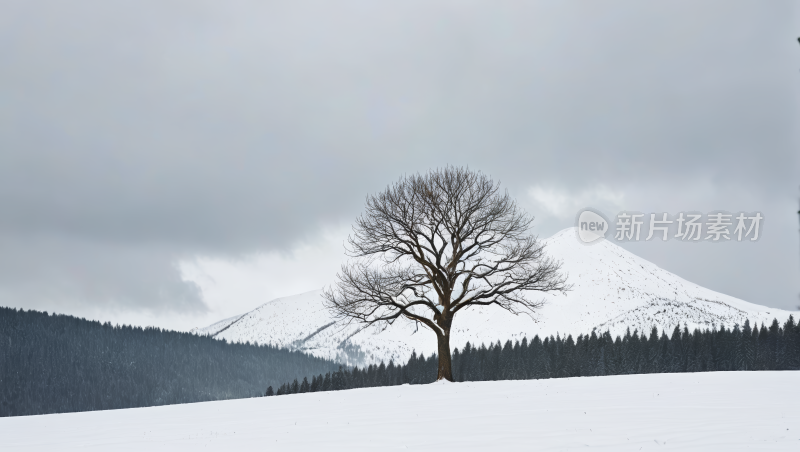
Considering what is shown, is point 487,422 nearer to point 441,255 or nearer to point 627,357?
point 441,255

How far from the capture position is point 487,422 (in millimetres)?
13141

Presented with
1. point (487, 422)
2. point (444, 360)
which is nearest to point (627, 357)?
point (444, 360)

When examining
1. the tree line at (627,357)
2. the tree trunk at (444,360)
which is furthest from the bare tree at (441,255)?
the tree line at (627,357)

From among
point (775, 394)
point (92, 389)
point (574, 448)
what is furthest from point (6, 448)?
point (92, 389)

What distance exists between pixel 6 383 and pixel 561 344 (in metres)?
173

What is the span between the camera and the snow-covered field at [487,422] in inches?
420

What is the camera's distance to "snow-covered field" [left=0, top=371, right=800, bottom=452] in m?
10.7

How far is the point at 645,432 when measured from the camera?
1102 cm

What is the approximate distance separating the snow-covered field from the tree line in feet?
275

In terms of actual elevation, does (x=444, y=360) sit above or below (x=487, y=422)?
above

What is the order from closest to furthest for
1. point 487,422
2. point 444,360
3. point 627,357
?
point 487,422
point 444,360
point 627,357

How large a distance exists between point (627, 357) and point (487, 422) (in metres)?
97.5

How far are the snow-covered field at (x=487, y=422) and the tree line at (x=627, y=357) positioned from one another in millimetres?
83691

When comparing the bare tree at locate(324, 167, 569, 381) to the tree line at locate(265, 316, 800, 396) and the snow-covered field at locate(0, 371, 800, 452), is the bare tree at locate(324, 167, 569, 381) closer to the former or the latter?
the snow-covered field at locate(0, 371, 800, 452)
